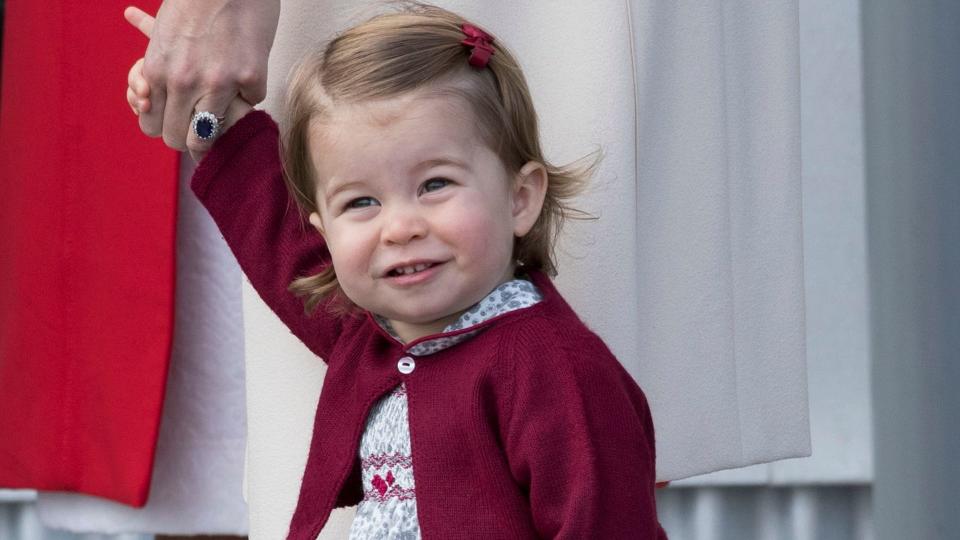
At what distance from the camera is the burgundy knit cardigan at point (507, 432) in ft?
3.29

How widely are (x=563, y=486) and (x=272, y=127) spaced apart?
1.54 feet

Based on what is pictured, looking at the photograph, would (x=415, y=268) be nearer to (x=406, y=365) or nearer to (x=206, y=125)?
(x=406, y=365)

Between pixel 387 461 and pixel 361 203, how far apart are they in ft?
0.68

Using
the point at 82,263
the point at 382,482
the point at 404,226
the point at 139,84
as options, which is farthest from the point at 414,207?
the point at 82,263

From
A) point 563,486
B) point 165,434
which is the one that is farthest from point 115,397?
point 563,486

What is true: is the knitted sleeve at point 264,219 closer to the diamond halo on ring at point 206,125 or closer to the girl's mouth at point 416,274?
the diamond halo on ring at point 206,125

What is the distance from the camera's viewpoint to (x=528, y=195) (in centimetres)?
115

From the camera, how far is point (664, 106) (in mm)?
1321

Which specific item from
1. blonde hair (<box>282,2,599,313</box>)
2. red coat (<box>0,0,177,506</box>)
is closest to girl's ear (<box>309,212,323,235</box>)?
blonde hair (<box>282,2,599,313</box>)

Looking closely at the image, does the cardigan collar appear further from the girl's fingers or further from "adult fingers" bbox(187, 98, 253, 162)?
the girl's fingers

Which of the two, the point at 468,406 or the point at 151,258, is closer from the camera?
the point at 468,406

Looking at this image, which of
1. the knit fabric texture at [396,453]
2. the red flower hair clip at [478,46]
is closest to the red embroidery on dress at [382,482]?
the knit fabric texture at [396,453]

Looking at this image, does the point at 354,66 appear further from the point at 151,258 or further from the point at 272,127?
the point at 151,258

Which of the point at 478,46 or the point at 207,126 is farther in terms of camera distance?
the point at 207,126
